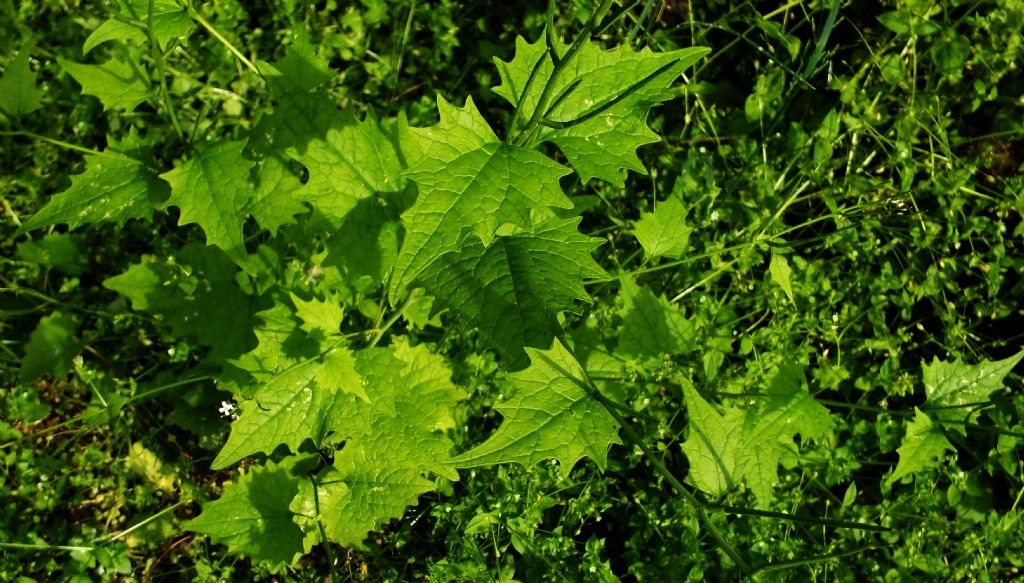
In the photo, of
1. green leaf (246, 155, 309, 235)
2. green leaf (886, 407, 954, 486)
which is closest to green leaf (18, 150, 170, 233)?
green leaf (246, 155, 309, 235)

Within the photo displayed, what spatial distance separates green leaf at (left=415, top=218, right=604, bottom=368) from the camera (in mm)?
2166

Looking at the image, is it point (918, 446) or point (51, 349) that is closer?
point (918, 446)

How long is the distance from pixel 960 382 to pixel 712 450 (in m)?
1.01

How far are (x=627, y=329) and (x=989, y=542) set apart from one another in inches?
61.7

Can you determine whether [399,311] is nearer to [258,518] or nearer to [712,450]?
[258,518]

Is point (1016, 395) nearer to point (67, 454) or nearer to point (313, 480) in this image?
point (313, 480)

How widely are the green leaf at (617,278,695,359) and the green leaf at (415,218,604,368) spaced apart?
64cm

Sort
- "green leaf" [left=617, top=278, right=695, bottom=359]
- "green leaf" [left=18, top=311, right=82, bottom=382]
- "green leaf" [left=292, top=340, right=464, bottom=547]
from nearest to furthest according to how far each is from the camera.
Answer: "green leaf" [left=292, top=340, right=464, bottom=547], "green leaf" [left=617, top=278, right=695, bottom=359], "green leaf" [left=18, top=311, right=82, bottom=382]

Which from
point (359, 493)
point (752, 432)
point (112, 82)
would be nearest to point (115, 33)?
point (112, 82)

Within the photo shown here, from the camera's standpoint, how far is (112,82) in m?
2.44

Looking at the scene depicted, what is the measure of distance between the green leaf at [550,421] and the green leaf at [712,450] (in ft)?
1.27

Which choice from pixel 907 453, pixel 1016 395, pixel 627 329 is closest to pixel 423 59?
pixel 627 329

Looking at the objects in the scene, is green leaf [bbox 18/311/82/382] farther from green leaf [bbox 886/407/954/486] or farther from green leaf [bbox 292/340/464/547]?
green leaf [bbox 886/407/954/486]

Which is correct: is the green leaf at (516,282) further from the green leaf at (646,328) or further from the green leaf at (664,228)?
the green leaf at (646,328)
